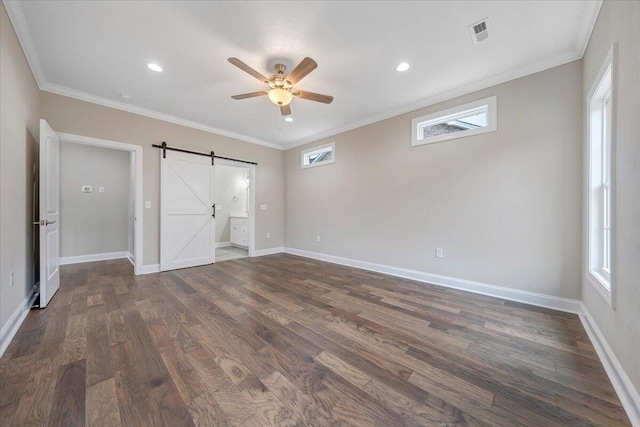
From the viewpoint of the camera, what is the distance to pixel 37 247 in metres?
2.88

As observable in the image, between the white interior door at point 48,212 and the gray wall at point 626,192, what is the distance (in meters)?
4.86

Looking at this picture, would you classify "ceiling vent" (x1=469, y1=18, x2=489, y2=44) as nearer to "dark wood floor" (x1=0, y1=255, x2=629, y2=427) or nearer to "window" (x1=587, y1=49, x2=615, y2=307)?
"window" (x1=587, y1=49, x2=615, y2=307)

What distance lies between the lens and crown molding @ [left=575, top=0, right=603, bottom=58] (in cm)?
185

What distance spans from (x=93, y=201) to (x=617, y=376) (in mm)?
7652

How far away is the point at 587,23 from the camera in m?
2.03

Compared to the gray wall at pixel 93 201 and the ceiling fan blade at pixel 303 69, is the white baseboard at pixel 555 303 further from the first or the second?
the gray wall at pixel 93 201

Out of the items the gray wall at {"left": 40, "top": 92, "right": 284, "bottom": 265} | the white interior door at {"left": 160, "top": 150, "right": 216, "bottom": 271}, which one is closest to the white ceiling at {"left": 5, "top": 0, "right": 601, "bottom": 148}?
the gray wall at {"left": 40, "top": 92, "right": 284, "bottom": 265}

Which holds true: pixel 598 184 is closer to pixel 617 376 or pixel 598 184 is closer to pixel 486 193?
pixel 486 193

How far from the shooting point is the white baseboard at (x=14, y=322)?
1.79 meters

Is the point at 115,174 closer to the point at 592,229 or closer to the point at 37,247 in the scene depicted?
the point at 37,247

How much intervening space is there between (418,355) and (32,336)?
318 centimetres

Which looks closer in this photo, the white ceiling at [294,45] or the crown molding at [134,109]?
the white ceiling at [294,45]

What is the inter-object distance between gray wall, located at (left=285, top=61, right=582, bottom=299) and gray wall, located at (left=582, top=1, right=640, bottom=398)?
0.98m

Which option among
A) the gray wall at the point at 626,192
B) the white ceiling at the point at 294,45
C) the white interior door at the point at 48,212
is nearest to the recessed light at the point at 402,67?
the white ceiling at the point at 294,45
